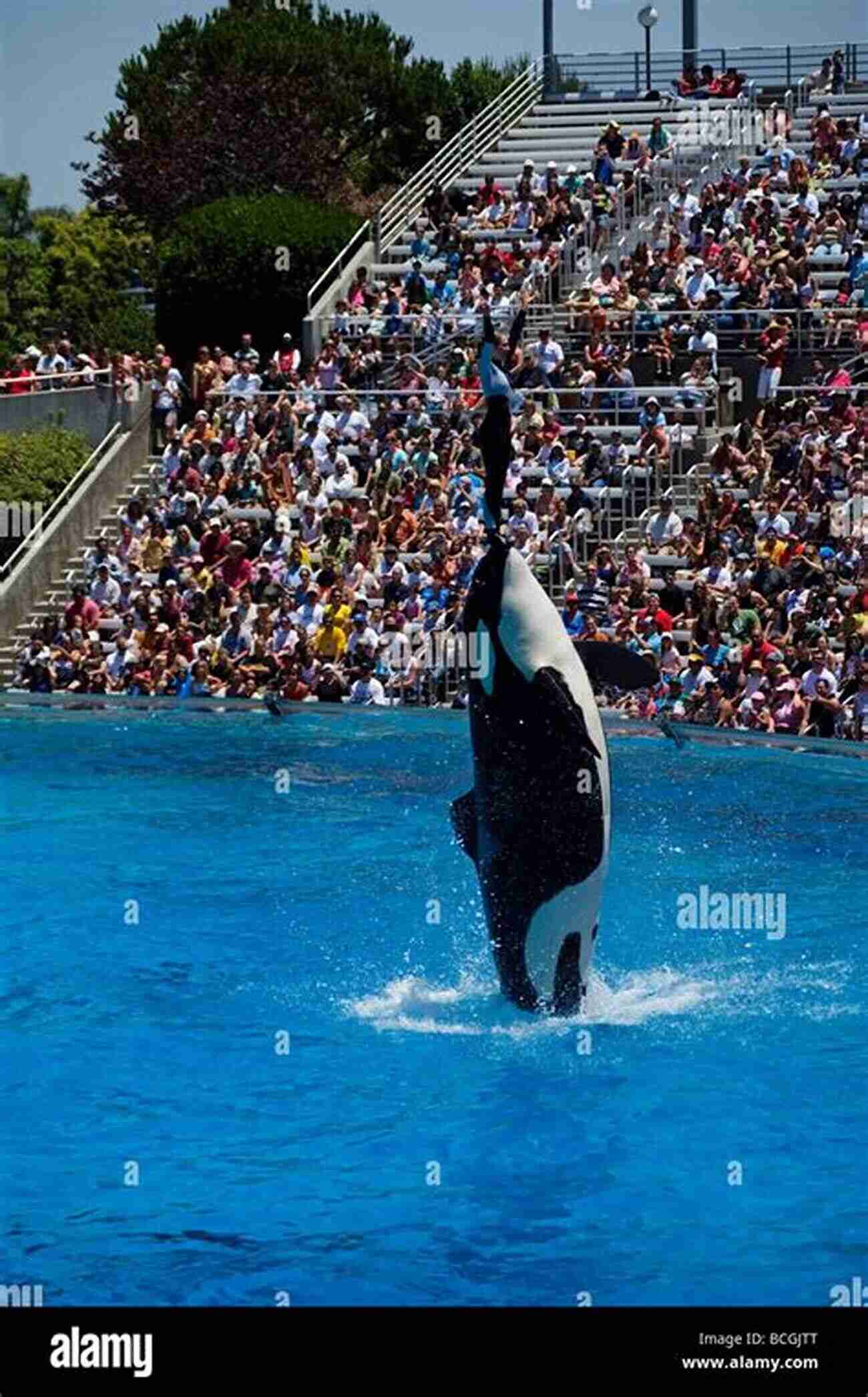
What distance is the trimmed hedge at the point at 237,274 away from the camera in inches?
1460

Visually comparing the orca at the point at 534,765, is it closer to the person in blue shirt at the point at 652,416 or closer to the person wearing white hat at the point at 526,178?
the person in blue shirt at the point at 652,416

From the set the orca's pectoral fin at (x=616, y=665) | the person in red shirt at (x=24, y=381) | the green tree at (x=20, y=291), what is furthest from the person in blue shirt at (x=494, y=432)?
the green tree at (x=20, y=291)

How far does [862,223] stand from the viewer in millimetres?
29297

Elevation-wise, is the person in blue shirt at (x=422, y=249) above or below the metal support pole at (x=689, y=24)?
below

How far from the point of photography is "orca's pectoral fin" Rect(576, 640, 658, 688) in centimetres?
1105

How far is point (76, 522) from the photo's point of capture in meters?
29.6

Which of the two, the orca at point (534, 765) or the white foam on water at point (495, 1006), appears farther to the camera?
the white foam on water at point (495, 1006)

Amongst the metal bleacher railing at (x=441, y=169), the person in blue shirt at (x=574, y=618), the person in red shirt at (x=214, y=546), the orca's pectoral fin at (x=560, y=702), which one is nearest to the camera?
the orca's pectoral fin at (x=560, y=702)

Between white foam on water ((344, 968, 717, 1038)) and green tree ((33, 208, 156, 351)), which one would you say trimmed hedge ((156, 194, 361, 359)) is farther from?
white foam on water ((344, 968, 717, 1038))

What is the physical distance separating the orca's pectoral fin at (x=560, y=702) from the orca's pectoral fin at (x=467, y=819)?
641 mm

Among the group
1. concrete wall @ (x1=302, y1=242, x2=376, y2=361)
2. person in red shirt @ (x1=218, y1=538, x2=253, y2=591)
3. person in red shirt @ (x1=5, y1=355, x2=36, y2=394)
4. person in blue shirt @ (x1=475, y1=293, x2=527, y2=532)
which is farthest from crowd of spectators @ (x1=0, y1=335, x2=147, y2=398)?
person in blue shirt @ (x1=475, y1=293, x2=527, y2=532)

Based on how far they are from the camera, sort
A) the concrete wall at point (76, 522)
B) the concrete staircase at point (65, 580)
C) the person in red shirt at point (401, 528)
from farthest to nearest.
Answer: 1. the concrete wall at point (76, 522)
2. the concrete staircase at point (65, 580)
3. the person in red shirt at point (401, 528)

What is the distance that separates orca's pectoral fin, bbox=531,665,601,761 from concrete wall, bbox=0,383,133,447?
70.7 feet
